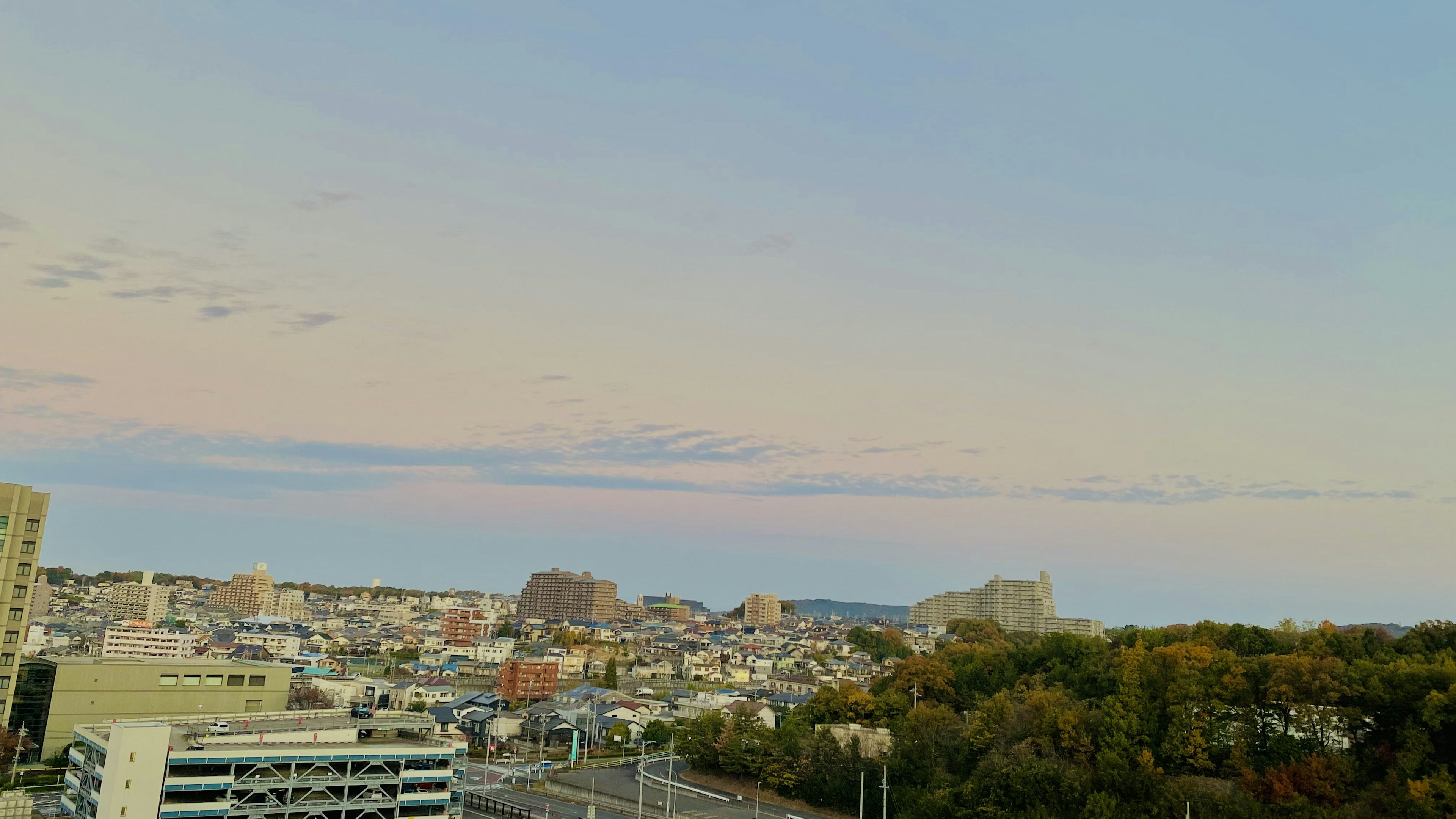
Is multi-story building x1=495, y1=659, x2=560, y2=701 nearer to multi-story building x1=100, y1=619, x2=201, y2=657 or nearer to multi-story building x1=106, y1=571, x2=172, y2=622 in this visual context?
multi-story building x1=100, y1=619, x2=201, y2=657

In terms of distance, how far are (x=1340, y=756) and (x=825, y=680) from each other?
58.6 meters

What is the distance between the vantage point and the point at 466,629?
13425cm

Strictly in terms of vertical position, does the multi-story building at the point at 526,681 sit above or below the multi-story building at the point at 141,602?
below

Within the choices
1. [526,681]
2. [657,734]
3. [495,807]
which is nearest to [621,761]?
[657,734]

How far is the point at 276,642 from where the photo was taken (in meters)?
117

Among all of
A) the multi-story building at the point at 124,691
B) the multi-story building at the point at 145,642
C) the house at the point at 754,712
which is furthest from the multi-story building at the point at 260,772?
the multi-story building at the point at 145,642

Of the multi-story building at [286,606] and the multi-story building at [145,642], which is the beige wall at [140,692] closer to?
the multi-story building at [145,642]

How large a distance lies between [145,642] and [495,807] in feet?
250

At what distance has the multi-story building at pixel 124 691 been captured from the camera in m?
50.7

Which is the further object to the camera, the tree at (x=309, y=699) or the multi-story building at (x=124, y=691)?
the tree at (x=309, y=699)

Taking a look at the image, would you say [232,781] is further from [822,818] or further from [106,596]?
[106,596]

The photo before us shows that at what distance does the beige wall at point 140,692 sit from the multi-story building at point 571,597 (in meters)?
128

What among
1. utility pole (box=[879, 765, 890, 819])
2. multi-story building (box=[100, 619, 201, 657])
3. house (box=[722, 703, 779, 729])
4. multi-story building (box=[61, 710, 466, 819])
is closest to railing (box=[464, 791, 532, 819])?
multi-story building (box=[61, 710, 466, 819])

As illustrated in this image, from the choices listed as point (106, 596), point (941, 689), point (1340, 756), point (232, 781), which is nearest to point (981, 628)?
point (941, 689)
